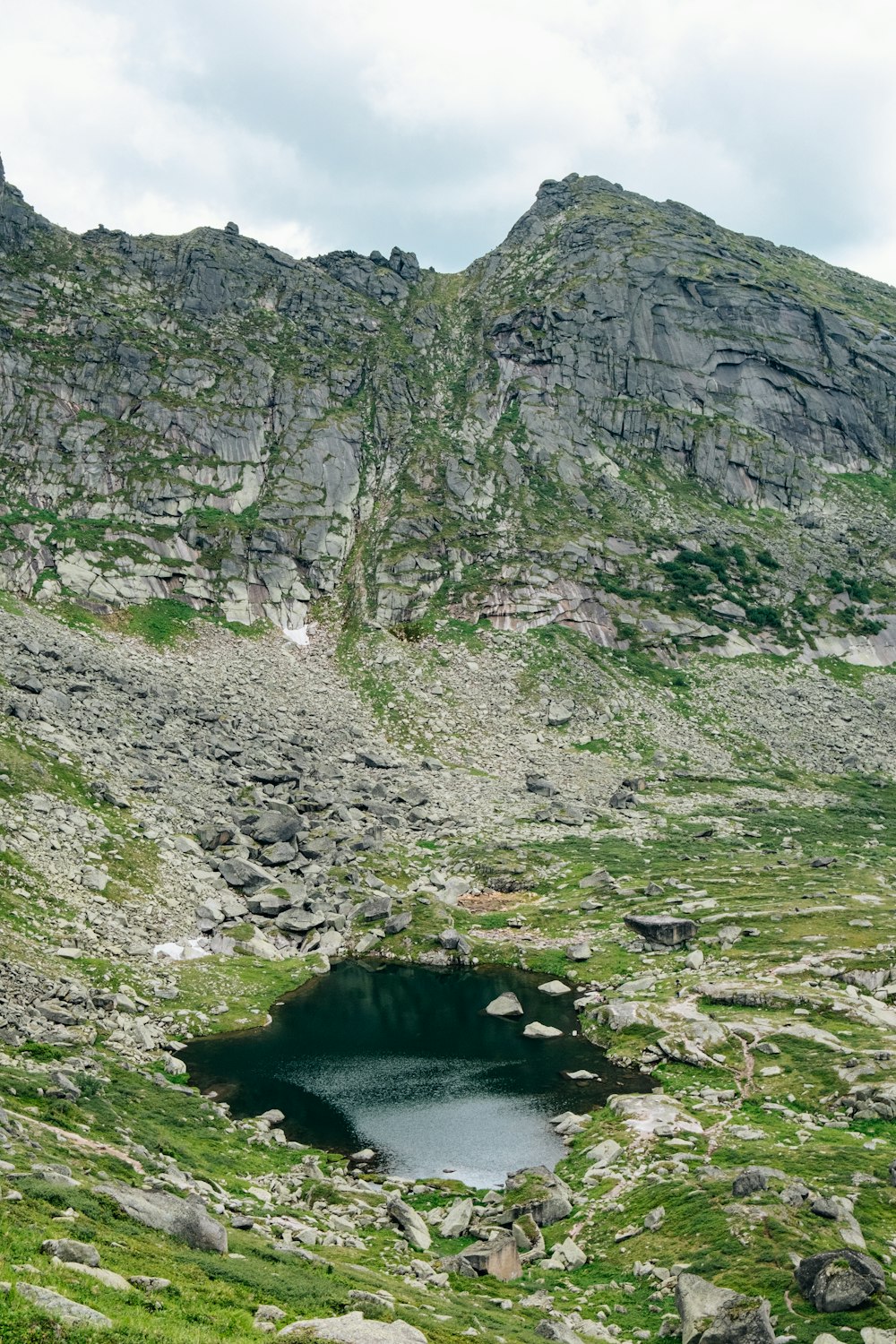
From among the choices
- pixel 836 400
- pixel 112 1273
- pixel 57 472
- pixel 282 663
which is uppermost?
pixel 836 400

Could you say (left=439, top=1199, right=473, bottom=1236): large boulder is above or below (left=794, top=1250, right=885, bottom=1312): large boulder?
below

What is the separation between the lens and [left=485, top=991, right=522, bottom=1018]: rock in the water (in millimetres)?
50062

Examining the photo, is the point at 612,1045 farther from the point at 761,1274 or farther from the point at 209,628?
the point at 209,628

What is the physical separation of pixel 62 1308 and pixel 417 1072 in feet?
108

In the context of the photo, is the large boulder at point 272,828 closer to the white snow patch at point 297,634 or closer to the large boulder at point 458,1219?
the large boulder at point 458,1219

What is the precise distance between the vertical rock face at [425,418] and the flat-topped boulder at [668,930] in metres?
67.1

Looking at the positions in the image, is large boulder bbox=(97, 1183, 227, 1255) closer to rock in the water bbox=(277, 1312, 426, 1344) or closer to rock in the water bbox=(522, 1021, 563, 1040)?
rock in the water bbox=(277, 1312, 426, 1344)

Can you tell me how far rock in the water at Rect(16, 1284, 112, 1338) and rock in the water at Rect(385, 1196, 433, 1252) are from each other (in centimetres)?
1658

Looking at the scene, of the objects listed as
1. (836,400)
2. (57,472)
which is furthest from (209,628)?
(836,400)

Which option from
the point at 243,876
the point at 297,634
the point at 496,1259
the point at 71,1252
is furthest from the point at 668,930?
the point at 297,634

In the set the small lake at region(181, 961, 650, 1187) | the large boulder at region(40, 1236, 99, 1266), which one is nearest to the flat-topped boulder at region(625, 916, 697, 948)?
the small lake at region(181, 961, 650, 1187)

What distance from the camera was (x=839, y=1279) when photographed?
2142 centimetres

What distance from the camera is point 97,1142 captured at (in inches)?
1095

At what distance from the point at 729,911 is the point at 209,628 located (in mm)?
77035
